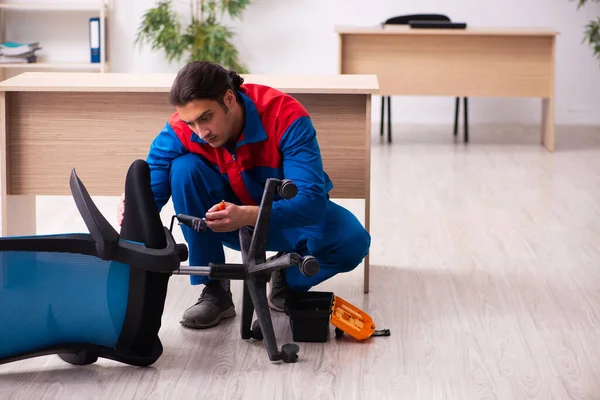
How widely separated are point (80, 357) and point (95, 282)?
8.8 inches

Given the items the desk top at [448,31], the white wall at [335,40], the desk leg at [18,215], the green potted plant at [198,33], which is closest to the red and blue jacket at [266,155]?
the desk leg at [18,215]

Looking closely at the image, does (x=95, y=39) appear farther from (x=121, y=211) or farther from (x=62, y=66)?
(x=121, y=211)

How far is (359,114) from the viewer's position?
2738 mm

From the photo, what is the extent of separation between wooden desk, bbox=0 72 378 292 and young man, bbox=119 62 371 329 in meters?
0.28

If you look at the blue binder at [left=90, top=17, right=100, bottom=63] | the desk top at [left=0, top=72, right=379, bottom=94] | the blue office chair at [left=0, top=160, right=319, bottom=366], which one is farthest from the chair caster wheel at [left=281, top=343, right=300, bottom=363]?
the blue binder at [left=90, top=17, right=100, bottom=63]

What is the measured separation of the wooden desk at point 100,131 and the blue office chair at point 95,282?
0.66m

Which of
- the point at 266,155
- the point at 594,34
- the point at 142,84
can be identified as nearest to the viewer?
the point at 266,155

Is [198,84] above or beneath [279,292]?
above

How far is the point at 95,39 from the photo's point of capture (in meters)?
5.87

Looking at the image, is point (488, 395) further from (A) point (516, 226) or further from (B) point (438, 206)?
(B) point (438, 206)

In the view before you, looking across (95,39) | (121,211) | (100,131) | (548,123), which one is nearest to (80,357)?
(121,211)

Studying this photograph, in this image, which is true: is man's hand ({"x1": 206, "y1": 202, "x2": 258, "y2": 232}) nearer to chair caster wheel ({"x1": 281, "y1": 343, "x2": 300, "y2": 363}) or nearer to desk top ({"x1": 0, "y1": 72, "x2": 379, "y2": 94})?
chair caster wheel ({"x1": 281, "y1": 343, "x2": 300, "y2": 363})

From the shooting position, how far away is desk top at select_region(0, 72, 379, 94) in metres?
2.66

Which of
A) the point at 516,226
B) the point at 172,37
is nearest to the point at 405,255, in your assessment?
the point at 516,226
